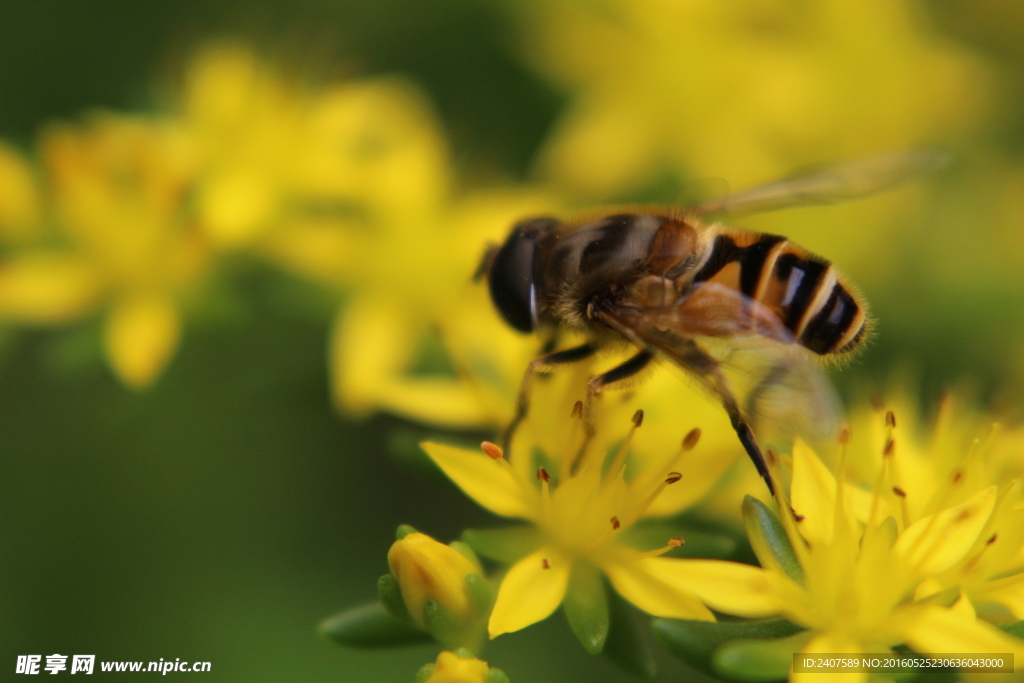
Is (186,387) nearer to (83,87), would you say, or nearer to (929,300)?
(83,87)

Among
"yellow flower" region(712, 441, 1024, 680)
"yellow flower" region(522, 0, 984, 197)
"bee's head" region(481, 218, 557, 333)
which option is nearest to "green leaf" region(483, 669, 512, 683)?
"yellow flower" region(712, 441, 1024, 680)

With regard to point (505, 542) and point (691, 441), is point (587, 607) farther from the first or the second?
point (691, 441)

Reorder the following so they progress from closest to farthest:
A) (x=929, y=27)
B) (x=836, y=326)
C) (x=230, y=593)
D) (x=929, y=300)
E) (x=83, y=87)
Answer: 1. (x=836, y=326)
2. (x=230, y=593)
3. (x=929, y=300)
4. (x=83, y=87)
5. (x=929, y=27)

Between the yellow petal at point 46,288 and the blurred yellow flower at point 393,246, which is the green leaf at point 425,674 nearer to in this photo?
the blurred yellow flower at point 393,246

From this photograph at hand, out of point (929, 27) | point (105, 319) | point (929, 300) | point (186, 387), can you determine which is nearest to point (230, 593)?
point (186, 387)

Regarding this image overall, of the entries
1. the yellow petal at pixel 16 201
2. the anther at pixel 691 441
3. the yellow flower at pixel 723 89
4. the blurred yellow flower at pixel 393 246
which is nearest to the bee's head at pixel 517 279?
the blurred yellow flower at pixel 393 246

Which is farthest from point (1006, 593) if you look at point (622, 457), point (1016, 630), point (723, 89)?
point (723, 89)
